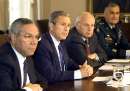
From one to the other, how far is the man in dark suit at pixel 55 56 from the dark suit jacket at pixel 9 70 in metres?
0.45

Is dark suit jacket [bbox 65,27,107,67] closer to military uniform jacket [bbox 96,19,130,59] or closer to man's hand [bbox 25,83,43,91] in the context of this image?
military uniform jacket [bbox 96,19,130,59]

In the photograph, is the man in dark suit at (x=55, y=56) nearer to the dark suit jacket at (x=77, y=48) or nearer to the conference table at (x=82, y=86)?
the conference table at (x=82, y=86)

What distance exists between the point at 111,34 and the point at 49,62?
2080 mm

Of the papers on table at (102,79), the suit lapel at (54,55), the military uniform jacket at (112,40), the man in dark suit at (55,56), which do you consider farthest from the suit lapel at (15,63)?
the military uniform jacket at (112,40)

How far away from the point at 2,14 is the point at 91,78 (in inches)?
130

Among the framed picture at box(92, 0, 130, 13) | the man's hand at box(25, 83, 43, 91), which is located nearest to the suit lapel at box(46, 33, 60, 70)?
the man's hand at box(25, 83, 43, 91)

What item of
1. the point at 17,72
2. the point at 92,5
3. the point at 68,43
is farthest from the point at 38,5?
the point at 17,72

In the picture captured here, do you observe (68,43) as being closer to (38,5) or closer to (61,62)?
(61,62)

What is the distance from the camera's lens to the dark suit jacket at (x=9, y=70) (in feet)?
7.06

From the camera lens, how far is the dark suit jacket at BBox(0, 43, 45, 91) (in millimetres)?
2153

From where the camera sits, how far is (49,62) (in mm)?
2740

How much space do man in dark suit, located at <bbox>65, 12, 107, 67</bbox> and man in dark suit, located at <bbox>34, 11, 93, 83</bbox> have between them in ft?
1.12

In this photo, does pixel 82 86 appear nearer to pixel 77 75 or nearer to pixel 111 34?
pixel 77 75

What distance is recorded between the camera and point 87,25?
11.1ft
